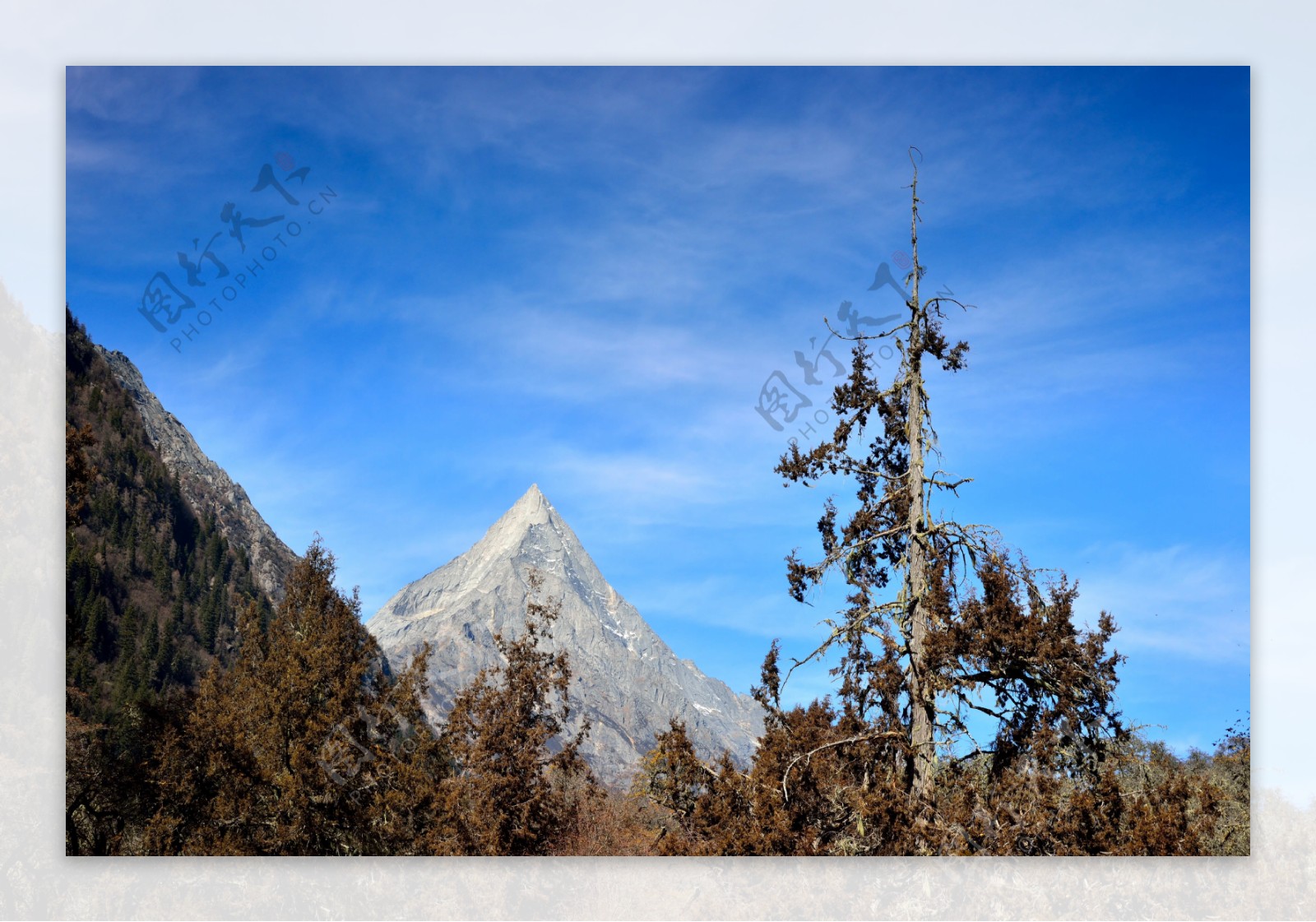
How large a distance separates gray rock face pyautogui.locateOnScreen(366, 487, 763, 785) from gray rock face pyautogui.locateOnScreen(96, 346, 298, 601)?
0.82 m

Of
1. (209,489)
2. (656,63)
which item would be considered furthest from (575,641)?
(656,63)

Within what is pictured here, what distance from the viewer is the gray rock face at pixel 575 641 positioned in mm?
7129

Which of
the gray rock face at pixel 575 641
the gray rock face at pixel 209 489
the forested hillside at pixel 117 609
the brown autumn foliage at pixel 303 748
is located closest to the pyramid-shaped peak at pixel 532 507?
the gray rock face at pixel 575 641

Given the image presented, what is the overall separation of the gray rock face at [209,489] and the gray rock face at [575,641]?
0.82 meters

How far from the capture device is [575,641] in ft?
26.4

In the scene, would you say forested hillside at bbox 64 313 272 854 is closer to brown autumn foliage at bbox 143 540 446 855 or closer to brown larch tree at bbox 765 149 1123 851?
brown autumn foliage at bbox 143 540 446 855

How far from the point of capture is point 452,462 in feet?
24.4

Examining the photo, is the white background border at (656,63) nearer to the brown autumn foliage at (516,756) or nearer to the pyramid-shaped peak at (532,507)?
the brown autumn foliage at (516,756)

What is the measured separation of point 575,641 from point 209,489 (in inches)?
110

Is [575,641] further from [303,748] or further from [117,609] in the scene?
[117,609]

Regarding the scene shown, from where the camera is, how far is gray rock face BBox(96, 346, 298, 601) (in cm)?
689

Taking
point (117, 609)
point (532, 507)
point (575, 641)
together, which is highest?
point (532, 507)

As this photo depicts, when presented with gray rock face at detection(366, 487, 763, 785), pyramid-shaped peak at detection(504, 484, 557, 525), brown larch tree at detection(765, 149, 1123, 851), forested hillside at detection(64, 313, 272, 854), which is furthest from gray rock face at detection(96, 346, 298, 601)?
brown larch tree at detection(765, 149, 1123, 851)

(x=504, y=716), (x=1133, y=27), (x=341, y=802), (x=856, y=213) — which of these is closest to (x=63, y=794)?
(x=341, y=802)
